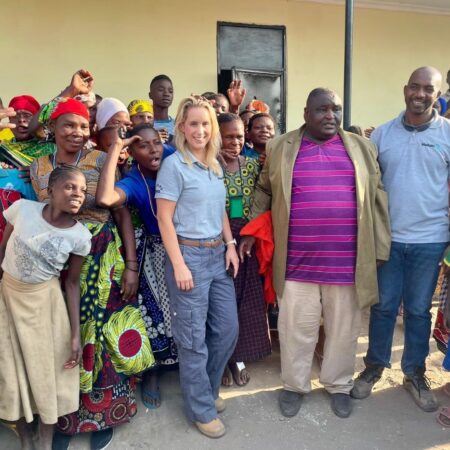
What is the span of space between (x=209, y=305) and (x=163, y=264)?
0.38 m

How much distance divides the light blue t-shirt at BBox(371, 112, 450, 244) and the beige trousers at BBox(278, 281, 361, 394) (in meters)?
0.53

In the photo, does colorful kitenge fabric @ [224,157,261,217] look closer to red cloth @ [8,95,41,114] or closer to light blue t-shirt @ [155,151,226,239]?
light blue t-shirt @ [155,151,226,239]

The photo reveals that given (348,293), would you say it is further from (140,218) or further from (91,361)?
(91,361)

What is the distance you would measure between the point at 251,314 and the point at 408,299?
3.27ft

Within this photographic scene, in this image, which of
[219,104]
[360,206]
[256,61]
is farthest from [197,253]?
[256,61]

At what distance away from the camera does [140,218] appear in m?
2.68

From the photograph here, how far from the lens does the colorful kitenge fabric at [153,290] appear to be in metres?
2.67

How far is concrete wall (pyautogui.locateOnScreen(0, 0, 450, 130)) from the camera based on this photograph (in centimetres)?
512

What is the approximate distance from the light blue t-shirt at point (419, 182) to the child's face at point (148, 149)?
1.39 meters

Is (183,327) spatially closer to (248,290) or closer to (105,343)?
(105,343)

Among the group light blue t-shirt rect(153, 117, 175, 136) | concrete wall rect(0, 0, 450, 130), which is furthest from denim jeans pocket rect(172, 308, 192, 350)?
concrete wall rect(0, 0, 450, 130)

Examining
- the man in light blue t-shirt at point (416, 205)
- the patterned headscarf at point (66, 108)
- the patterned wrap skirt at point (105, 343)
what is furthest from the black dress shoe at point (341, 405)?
the patterned headscarf at point (66, 108)

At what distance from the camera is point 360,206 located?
2521 mm

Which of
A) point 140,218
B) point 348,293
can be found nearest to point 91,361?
point 140,218
